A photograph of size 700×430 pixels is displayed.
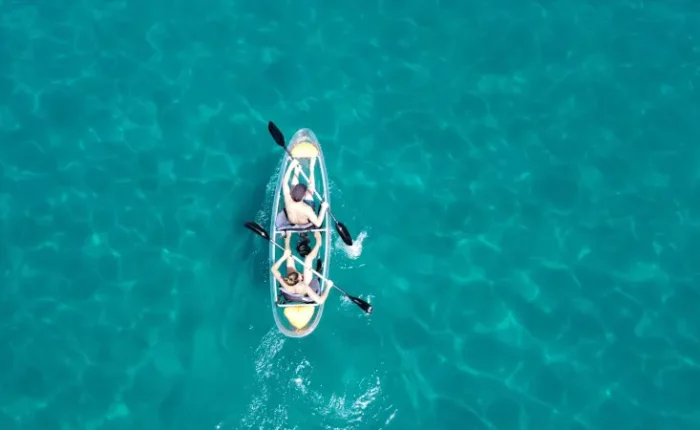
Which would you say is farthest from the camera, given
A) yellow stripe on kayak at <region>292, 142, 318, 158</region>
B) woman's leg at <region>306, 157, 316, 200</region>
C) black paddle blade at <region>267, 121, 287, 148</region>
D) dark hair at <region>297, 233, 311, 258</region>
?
yellow stripe on kayak at <region>292, 142, 318, 158</region>

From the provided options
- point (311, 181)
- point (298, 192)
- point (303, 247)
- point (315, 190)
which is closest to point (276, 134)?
point (311, 181)

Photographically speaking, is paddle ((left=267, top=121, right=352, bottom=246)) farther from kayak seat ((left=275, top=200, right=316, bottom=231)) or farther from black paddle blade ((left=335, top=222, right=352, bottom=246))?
kayak seat ((left=275, top=200, right=316, bottom=231))

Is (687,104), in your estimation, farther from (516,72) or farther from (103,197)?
(103,197)

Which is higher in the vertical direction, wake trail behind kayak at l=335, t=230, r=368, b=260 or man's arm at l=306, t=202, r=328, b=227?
man's arm at l=306, t=202, r=328, b=227

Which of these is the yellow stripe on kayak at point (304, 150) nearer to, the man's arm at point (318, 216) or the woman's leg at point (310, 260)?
the man's arm at point (318, 216)

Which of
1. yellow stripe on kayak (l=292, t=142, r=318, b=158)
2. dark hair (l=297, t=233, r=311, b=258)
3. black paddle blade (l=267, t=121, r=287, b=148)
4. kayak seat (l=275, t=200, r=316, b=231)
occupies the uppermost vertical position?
black paddle blade (l=267, t=121, r=287, b=148)

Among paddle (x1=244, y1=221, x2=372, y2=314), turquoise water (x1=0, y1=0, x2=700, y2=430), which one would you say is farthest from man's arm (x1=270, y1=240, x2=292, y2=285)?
turquoise water (x1=0, y1=0, x2=700, y2=430)
